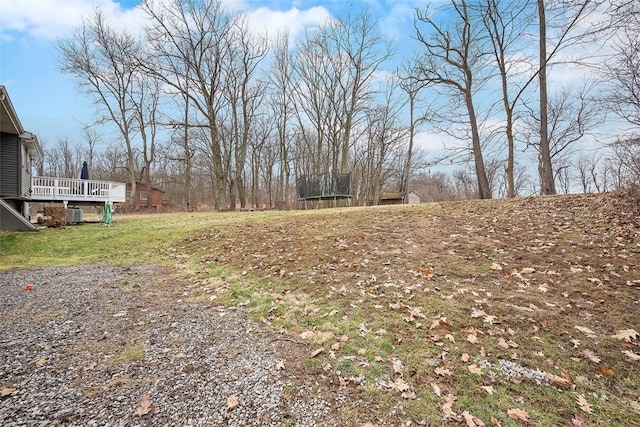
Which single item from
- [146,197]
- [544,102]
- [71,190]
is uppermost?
[544,102]

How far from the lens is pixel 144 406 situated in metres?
2.23

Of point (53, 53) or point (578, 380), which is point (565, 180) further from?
point (53, 53)

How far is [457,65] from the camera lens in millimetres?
13672

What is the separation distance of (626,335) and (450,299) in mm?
1616

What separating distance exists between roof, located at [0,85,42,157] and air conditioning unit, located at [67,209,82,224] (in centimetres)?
343

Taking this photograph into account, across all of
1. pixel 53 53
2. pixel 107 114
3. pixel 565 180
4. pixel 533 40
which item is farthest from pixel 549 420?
pixel 565 180

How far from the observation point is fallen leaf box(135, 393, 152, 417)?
2168 mm

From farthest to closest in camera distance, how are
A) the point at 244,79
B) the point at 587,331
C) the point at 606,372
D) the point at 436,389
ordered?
1. the point at 244,79
2. the point at 587,331
3. the point at 606,372
4. the point at 436,389

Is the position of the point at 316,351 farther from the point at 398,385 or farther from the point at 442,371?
the point at 442,371

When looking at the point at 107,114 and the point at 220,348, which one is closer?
the point at 220,348

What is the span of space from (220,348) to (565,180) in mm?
37894

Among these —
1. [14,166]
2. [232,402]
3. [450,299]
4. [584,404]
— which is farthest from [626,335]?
[14,166]

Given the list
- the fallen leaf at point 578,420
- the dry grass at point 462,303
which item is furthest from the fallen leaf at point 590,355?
the fallen leaf at point 578,420

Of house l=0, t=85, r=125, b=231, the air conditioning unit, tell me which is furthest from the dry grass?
house l=0, t=85, r=125, b=231
